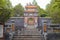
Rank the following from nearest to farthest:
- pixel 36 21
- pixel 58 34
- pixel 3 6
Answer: pixel 3 6, pixel 58 34, pixel 36 21

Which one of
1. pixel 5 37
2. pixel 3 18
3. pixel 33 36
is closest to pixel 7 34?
pixel 5 37

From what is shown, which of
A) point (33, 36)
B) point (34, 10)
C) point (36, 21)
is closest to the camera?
point (33, 36)

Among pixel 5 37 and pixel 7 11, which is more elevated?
pixel 7 11

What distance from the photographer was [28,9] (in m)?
49.8

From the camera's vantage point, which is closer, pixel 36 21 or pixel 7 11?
pixel 7 11

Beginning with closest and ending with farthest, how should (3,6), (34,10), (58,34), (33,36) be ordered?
1. (3,6)
2. (58,34)
3. (33,36)
4. (34,10)

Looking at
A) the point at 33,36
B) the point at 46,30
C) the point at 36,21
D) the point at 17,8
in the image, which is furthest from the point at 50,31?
the point at 17,8

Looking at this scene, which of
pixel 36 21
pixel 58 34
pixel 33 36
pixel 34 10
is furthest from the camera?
pixel 34 10

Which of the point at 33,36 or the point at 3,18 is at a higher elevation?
the point at 3,18

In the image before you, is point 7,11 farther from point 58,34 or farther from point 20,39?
point 58,34

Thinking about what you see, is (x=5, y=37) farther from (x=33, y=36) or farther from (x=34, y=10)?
(x=34, y=10)

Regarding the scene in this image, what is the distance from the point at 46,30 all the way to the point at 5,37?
429 cm

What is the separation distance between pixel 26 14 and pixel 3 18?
26.4 m

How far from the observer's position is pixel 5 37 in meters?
21.6
